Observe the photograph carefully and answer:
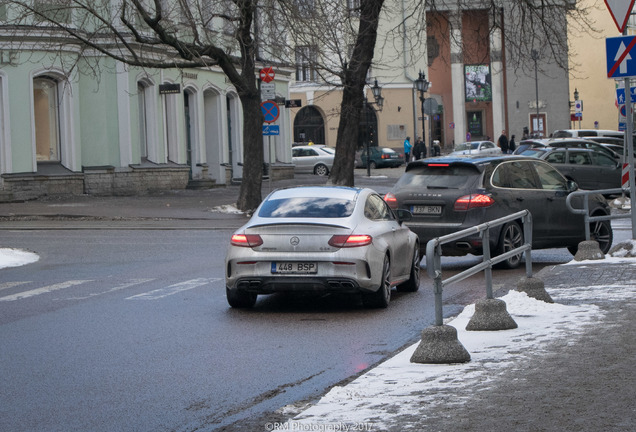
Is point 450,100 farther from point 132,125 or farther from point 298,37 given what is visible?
point 298,37

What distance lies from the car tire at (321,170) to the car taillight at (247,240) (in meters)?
47.0

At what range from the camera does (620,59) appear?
14617 millimetres

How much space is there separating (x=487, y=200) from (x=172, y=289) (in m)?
4.71

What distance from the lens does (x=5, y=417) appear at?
7.21m

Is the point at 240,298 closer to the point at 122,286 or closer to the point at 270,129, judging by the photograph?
the point at 122,286

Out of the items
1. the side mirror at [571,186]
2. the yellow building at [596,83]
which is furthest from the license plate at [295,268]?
the yellow building at [596,83]

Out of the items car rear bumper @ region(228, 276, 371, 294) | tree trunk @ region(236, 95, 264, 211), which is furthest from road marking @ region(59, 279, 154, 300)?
tree trunk @ region(236, 95, 264, 211)

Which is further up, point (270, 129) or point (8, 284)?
point (270, 129)

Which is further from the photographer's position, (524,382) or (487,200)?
(487,200)

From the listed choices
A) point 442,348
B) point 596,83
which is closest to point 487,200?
point 442,348

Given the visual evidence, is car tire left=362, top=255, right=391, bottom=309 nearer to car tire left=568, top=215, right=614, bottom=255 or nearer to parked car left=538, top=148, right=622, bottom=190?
car tire left=568, top=215, right=614, bottom=255

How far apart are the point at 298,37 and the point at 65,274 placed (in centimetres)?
1255

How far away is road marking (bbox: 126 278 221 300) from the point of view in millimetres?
13752

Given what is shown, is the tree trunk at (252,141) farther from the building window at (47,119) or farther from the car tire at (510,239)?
the car tire at (510,239)
